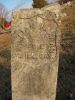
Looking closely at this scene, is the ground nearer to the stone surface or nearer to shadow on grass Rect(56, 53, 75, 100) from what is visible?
shadow on grass Rect(56, 53, 75, 100)

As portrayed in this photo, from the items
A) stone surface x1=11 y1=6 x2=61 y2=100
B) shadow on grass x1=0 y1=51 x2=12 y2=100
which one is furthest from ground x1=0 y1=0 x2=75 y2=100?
stone surface x1=11 y1=6 x2=61 y2=100

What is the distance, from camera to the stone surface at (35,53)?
22.4ft

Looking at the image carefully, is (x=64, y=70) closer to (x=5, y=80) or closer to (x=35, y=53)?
(x=5, y=80)

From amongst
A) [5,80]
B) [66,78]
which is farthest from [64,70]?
[5,80]

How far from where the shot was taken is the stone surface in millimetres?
6836

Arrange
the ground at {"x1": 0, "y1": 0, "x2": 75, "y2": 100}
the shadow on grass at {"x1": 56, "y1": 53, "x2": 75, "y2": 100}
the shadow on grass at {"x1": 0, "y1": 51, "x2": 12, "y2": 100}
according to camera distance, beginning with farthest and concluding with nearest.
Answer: the shadow on grass at {"x1": 0, "y1": 51, "x2": 12, "y2": 100}, the ground at {"x1": 0, "y1": 0, "x2": 75, "y2": 100}, the shadow on grass at {"x1": 56, "y1": 53, "x2": 75, "y2": 100}

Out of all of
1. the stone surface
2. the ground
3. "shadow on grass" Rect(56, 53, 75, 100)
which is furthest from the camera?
the ground

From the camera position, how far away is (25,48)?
696 cm

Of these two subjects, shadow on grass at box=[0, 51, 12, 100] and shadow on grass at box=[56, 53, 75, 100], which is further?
shadow on grass at box=[0, 51, 12, 100]

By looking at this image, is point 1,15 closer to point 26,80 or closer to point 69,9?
point 69,9

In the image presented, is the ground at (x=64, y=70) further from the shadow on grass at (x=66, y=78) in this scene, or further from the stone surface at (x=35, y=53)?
the stone surface at (x=35, y=53)

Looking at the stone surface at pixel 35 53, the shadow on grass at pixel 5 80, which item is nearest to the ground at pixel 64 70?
the shadow on grass at pixel 5 80

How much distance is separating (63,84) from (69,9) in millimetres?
10690

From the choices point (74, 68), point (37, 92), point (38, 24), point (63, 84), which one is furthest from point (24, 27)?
point (74, 68)
